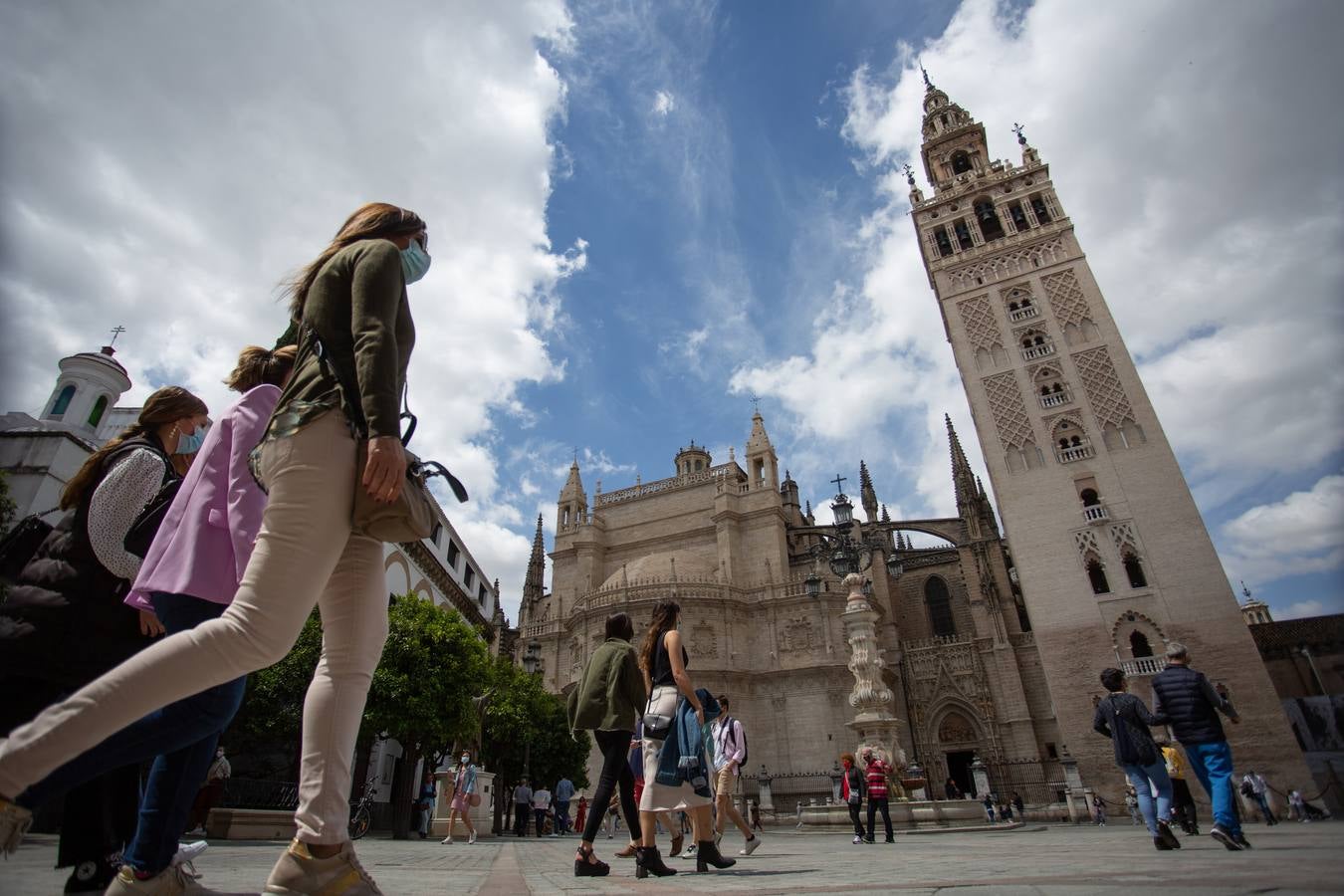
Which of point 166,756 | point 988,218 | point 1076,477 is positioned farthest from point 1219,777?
point 988,218

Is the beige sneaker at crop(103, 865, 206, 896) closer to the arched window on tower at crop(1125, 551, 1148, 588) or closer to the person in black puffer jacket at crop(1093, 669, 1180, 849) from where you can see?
the person in black puffer jacket at crop(1093, 669, 1180, 849)

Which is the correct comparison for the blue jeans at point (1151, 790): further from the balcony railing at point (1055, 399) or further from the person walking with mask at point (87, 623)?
the balcony railing at point (1055, 399)

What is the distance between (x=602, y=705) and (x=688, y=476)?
3309cm

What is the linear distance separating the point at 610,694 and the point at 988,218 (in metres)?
33.1

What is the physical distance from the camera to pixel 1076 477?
23.5 metres

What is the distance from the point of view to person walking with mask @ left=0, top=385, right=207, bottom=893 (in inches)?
97.0

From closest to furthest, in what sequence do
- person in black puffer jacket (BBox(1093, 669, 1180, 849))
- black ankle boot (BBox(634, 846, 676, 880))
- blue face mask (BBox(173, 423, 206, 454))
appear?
blue face mask (BBox(173, 423, 206, 454)), black ankle boot (BBox(634, 846, 676, 880)), person in black puffer jacket (BBox(1093, 669, 1180, 849))

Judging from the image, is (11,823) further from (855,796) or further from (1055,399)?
(1055,399)

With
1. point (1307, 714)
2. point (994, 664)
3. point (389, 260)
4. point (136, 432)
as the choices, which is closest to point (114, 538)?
point (136, 432)

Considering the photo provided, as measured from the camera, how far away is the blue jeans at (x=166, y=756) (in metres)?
1.79

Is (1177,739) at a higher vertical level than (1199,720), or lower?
lower

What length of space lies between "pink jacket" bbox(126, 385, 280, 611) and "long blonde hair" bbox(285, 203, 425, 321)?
15.4 inches

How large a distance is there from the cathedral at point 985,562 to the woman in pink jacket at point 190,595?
43.4ft

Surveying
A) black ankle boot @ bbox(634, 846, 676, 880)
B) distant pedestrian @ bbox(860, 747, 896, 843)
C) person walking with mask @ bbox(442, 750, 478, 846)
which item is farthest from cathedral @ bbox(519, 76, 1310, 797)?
black ankle boot @ bbox(634, 846, 676, 880)
